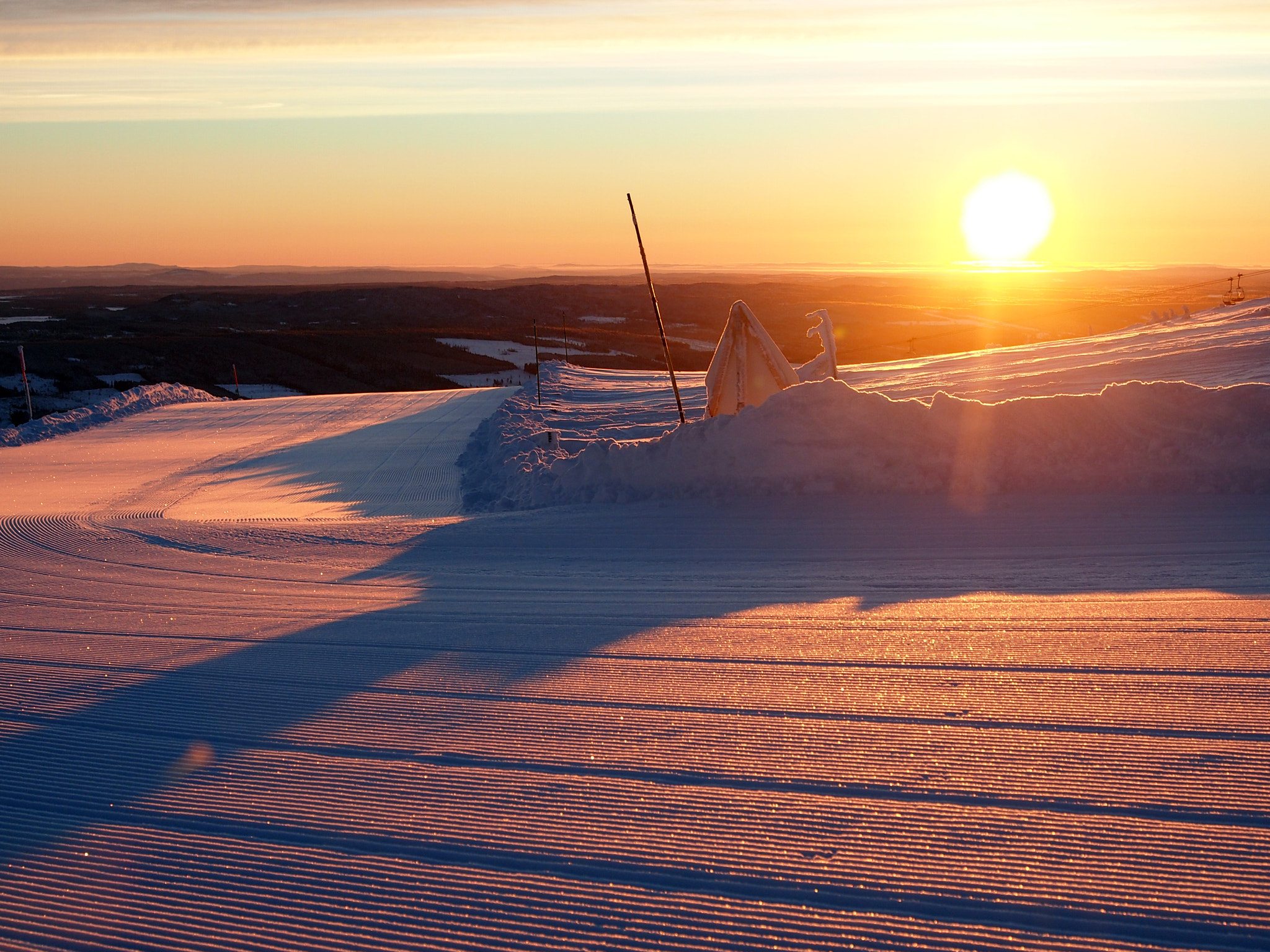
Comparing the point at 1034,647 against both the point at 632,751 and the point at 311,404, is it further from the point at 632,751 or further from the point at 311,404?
the point at 311,404

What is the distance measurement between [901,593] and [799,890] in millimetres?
3754

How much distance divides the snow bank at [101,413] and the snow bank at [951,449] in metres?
12.0

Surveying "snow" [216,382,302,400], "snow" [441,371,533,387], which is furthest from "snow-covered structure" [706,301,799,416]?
"snow" [216,382,302,400]

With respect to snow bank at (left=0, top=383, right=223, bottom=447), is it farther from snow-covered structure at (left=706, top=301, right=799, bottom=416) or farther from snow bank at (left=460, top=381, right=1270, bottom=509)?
snow-covered structure at (left=706, top=301, right=799, bottom=416)

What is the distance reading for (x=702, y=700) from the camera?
452cm

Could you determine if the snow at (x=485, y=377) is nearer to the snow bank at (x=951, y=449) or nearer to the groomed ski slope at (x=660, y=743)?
the snow bank at (x=951, y=449)

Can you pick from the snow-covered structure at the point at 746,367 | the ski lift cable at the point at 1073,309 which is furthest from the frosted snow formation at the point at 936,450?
the ski lift cable at the point at 1073,309

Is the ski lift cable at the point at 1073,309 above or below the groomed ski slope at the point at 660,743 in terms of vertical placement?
above

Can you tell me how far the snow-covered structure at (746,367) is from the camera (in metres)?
12.9

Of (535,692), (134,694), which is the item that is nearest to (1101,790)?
(535,692)

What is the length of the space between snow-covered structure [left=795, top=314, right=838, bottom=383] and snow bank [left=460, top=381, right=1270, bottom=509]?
180 centimetres

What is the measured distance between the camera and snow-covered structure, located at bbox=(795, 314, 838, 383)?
12086 mm

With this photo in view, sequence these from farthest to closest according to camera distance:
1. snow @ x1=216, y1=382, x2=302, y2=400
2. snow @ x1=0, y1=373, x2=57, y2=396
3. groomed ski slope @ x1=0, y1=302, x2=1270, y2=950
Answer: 1. snow @ x1=216, y1=382, x2=302, y2=400
2. snow @ x1=0, y1=373, x2=57, y2=396
3. groomed ski slope @ x1=0, y1=302, x2=1270, y2=950

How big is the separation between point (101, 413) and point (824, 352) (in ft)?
50.9
